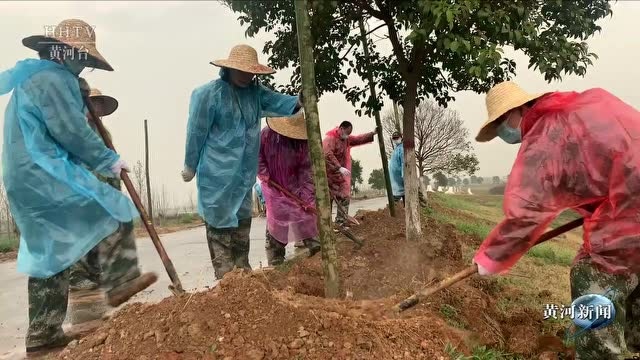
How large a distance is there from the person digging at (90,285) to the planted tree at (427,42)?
1475 millimetres

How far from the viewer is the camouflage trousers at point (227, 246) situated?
4311 mm

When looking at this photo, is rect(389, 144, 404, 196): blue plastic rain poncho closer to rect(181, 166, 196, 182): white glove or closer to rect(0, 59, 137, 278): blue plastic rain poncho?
rect(181, 166, 196, 182): white glove

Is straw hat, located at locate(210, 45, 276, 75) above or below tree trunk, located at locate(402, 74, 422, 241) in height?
above

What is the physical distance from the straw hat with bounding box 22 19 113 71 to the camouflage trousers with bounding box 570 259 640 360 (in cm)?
319

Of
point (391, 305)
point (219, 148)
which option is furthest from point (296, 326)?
point (219, 148)

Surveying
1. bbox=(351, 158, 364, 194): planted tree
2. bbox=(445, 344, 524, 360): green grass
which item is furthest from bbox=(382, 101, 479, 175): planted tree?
bbox=(445, 344, 524, 360): green grass

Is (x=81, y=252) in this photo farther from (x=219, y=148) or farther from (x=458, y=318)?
(x=458, y=318)

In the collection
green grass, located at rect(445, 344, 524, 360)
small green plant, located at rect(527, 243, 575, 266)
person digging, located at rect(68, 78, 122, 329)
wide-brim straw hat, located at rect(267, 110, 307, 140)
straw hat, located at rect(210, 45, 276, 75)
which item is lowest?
small green plant, located at rect(527, 243, 575, 266)

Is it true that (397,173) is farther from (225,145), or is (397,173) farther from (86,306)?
(86,306)

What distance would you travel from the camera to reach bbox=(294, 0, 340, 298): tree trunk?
A: 9.96 ft

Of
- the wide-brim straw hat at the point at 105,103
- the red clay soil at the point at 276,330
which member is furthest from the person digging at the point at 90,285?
the red clay soil at the point at 276,330

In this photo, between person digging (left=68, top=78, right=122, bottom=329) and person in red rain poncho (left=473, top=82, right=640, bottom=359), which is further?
person digging (left=68, top=78, right=122, bottom=329)

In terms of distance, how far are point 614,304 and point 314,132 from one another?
1720 millimetres

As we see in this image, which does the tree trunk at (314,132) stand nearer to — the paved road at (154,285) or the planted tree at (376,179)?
the paved road at (154,285)
